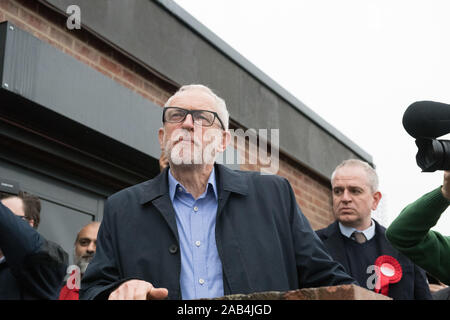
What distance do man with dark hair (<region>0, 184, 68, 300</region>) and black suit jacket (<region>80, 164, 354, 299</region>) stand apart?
606 mm

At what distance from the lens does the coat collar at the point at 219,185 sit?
113 inches

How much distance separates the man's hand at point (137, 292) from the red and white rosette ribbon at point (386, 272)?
7.43 ft

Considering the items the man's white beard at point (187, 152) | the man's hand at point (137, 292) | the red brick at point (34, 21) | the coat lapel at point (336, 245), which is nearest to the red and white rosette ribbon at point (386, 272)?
the coat lapel at point (336, 245)

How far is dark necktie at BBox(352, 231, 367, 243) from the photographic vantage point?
4.48m

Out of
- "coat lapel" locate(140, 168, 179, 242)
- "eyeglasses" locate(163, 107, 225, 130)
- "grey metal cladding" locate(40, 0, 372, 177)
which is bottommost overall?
"coat lapel" locate(140, 168, 179, 242)

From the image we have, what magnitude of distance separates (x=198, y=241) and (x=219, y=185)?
0.33m

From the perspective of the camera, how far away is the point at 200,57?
693 centimetres

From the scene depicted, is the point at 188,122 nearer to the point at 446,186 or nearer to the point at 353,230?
the point at 446,186

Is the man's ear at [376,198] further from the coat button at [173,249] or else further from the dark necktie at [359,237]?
the coat button at [173,249]

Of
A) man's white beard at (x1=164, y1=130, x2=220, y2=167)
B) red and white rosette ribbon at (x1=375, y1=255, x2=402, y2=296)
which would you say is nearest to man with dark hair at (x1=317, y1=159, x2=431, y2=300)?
red and white rosette ribbon at (x1=375, y1=255, x2=402, y2=296)

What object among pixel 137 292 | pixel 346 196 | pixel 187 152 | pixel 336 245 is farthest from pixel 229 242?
pixel 346 196

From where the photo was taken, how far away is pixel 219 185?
2.96 m

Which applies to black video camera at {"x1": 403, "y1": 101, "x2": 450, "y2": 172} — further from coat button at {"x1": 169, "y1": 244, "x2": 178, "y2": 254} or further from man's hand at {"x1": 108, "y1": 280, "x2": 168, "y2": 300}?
coat button at {"x1": 169, "y1": 244, "x2": 178, "y2": 254}
